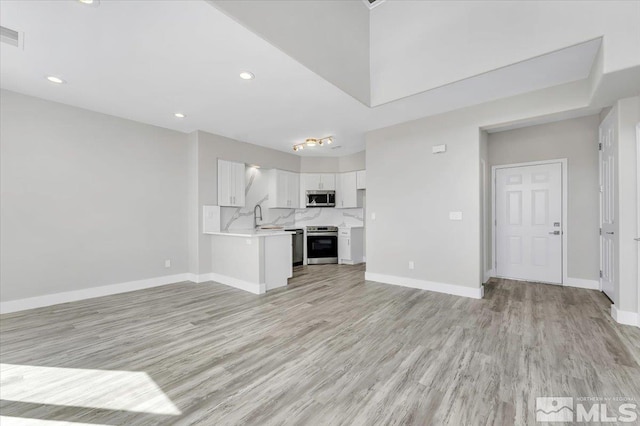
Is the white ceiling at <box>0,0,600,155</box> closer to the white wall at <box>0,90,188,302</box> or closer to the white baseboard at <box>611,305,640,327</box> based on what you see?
the white wall at <box>0,90,188,302</box>

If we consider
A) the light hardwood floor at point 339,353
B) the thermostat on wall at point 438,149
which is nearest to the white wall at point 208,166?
the light hardwood floor at point 339,353

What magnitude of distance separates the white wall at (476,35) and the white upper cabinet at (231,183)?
10.3ft

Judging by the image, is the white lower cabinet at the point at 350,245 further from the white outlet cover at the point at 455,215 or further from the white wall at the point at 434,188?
the white outlet cover at the point at 455,215

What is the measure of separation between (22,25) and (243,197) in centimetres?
378

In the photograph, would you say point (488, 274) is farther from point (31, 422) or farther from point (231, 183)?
point (31, 422)

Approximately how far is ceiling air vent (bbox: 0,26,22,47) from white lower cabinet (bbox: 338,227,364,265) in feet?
18.9

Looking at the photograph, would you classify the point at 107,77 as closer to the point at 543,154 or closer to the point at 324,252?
the point at 324,252

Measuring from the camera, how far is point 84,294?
3869 millimetres

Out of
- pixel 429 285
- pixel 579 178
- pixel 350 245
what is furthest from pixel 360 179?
pixel 579 178

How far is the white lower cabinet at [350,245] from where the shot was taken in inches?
259

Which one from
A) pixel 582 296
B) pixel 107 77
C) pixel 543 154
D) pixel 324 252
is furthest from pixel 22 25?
pixel 582 296

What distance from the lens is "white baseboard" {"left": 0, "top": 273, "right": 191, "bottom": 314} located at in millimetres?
3344

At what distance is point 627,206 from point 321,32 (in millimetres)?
3966

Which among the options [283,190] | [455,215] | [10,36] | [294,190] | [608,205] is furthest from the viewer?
[294,190]
